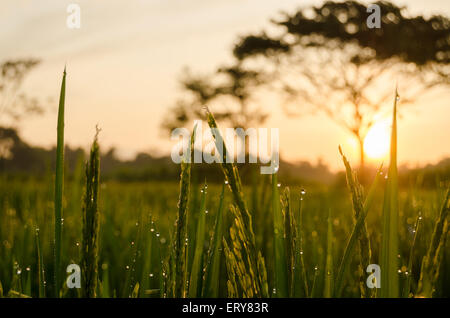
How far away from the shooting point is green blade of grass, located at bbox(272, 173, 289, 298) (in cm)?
63

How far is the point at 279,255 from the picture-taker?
637mm

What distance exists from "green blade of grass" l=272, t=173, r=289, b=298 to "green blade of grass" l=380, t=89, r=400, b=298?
0.41 ft

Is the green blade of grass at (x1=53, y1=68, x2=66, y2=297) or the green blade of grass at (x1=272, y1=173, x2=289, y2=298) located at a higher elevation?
the green blade of grass at (x1=53, y1=68, x2=66, y2=297)

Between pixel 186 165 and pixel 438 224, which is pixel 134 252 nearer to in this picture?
pixel 186 165

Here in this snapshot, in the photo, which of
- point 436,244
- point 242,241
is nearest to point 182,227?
point 242,241

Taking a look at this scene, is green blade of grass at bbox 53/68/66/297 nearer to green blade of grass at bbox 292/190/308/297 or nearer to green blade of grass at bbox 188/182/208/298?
green blade of grass at bbox 188/182/208/298

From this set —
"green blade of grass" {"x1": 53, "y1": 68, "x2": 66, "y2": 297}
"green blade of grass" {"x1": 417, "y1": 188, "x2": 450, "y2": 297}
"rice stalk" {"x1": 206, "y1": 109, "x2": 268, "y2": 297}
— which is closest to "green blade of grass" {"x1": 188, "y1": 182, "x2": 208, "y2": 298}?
"rice stalk" {"x1": 206, "y1": 109, "x2": 268, "y2": 297}

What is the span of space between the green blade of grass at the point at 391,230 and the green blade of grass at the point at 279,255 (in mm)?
126

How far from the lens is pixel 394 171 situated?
56 centimetres
